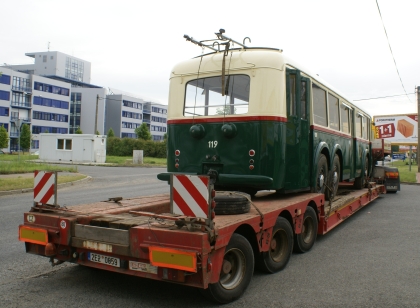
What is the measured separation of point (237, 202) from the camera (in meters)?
4.86

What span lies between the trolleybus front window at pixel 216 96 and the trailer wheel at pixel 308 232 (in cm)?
204

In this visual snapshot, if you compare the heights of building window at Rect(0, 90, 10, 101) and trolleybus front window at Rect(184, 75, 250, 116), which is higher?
building window at Rect(0, 90, 10, 101)

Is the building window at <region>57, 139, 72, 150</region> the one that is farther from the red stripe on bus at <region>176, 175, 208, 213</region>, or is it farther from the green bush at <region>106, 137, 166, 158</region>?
the red stripe on bus at <region>176, 175, 208, 213</region>

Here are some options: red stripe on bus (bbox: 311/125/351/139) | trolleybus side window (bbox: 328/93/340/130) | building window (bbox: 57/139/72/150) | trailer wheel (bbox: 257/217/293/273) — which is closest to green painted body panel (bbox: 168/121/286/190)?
trailer wheel (bbox: 257/217/293/273)

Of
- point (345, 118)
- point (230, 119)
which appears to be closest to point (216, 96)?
point (230, 119)

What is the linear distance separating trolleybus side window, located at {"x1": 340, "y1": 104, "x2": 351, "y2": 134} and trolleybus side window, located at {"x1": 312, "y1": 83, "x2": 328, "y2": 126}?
65.1 inches

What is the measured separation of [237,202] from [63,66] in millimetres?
105331

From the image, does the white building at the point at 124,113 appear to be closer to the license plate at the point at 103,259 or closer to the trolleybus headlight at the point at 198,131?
the trolleybus headlight at the point at 198,131

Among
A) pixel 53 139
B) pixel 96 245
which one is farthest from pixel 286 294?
pixel 53 139

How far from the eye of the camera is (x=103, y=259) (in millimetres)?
4348

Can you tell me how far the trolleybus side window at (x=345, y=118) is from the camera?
390 inches

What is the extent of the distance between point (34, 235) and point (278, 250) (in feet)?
10.3

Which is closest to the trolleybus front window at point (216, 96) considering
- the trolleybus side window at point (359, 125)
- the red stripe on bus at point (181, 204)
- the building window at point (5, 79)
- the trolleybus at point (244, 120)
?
the trolleybus at point (244, 120)

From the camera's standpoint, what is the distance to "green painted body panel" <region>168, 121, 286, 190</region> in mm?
6039
